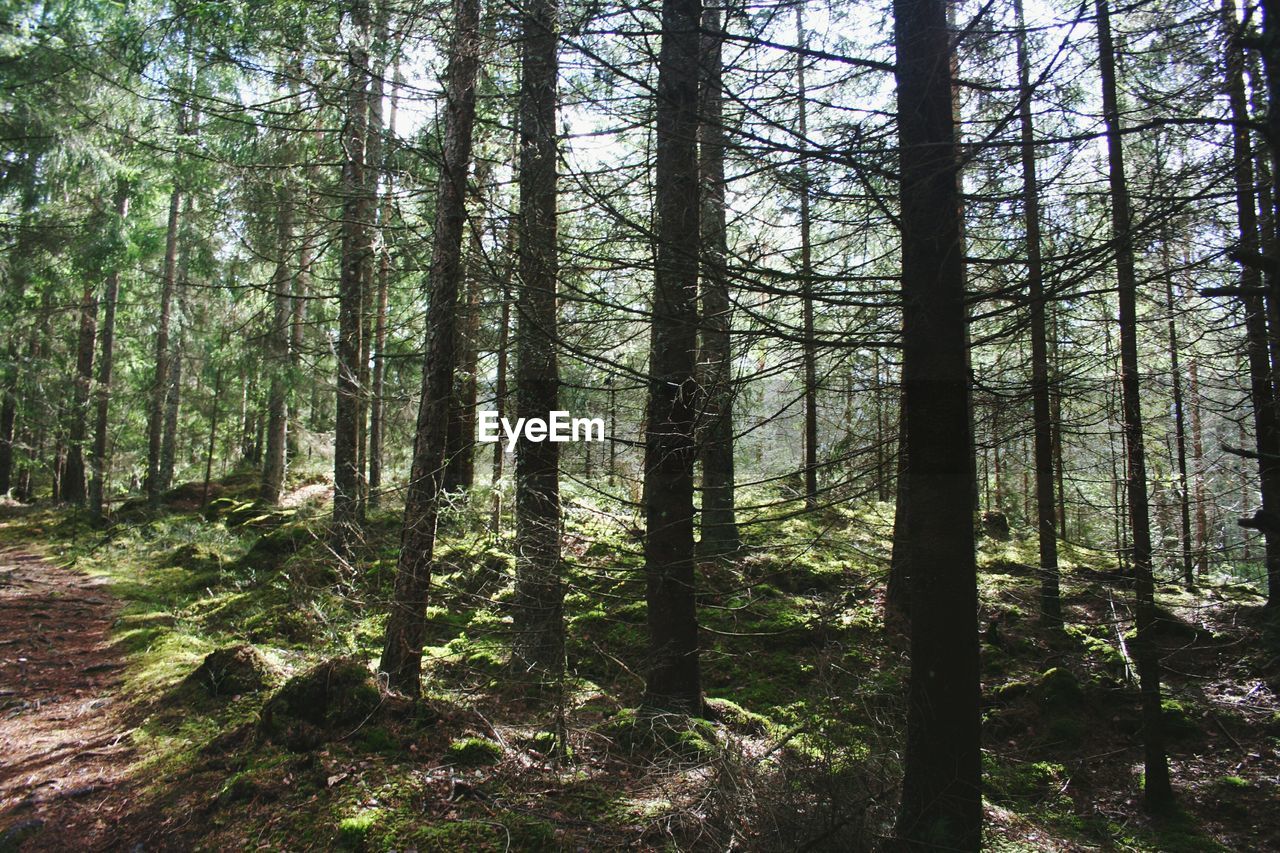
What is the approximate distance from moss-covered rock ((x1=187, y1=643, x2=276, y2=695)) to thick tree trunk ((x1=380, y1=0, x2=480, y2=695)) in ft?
4.29

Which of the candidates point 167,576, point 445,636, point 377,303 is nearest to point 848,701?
point 445,636

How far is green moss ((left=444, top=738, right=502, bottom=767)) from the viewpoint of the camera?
450 cm

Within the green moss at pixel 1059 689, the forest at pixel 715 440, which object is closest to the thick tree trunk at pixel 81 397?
the forest at pixel 715 440

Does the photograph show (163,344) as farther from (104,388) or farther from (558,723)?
(558,723)

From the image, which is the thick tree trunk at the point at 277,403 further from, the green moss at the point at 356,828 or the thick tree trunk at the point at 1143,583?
the thick tree trunk at the point at 1143,583

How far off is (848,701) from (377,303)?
45.3 ft

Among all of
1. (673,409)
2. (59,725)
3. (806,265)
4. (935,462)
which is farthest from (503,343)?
(59,725)

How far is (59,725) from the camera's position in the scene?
5.22 metres

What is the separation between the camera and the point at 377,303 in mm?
14938

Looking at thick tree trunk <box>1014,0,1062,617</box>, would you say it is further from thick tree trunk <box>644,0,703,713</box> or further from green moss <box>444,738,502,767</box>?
green moss <box>444,738,502,767</box>

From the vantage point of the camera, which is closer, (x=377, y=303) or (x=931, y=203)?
(x=931, y=203)

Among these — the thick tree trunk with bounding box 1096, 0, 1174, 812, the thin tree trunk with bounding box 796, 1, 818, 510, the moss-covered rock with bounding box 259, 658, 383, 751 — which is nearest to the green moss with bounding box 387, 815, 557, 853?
the moss-covered rock with bounding box 259, 658, 383, 751

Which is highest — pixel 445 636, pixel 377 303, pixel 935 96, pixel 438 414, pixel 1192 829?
pixel 377 303

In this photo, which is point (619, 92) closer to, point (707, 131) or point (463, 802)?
point (707, 131)
